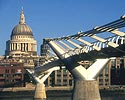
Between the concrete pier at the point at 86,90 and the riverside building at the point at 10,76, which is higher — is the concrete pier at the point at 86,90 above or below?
below

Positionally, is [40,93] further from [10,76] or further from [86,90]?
[10,76]

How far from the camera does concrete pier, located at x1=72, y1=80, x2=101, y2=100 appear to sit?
59.8 meters

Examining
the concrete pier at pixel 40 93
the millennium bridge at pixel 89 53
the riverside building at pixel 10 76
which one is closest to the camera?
the millennium bridge at pixel 89 53

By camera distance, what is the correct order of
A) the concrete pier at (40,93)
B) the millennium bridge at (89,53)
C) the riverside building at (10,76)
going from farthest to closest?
the riverside building at (10,76) < the concrete pier at (40,93) < the millennium bridge at (89,53)

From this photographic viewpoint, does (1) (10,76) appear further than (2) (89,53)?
Yes

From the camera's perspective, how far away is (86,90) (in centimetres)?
5997

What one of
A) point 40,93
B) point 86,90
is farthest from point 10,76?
point 86,90

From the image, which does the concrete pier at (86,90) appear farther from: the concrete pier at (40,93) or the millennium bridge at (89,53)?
the concrete pier at (40,93)

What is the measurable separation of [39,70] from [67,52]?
31026mm

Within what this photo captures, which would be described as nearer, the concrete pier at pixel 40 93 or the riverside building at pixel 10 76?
the concrete pier at pixel 40 93

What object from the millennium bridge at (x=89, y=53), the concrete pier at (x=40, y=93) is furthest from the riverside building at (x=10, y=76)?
the millennium bridge at (x=89, y=53)

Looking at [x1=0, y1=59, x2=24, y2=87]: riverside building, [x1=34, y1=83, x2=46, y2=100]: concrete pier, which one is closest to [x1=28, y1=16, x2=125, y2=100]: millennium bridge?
[x1=34, y1=83, x2=46, y2=100]: concrete pier

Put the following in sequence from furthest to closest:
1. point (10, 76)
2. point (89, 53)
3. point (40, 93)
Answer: point (10, 76) → point (40, 93) → point (89, 53)

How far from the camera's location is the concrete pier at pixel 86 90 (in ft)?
196
